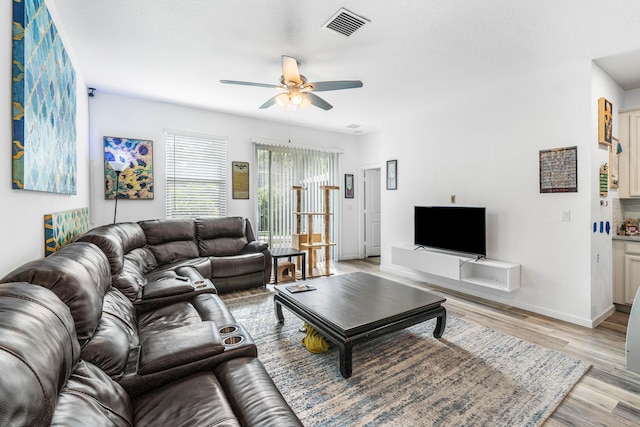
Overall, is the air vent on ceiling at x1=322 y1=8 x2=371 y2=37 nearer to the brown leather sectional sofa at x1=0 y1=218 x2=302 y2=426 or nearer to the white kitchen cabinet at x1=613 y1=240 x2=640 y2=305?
the brown leather sectional sofa at x1=0 y1=218 x2=302 y2=426

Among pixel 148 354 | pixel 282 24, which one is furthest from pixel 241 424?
pixel 282 24

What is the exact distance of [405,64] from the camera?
3096 millimetres

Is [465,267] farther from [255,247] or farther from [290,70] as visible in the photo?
[290,70]

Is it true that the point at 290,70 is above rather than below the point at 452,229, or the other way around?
above

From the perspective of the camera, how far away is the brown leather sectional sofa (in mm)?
745

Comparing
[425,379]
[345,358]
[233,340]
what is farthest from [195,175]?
[425,379]

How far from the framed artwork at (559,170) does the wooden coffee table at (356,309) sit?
1907 millimetres

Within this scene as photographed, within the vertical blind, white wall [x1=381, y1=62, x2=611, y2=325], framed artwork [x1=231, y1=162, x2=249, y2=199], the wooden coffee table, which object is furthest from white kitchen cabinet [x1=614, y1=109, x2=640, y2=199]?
framed artwork [x1=231, y1=162, x2=249, y2=199]

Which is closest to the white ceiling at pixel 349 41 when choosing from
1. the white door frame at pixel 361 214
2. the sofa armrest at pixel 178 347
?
the sofa armrest at pixel 178 347

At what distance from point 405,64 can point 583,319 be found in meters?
3.22

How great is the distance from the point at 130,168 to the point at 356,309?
3.86 metres

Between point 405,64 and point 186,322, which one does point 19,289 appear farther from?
point 405,64

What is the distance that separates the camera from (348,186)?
649 cm

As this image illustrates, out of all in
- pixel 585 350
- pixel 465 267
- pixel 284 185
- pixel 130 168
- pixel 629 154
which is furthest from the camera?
pixel 284 185
